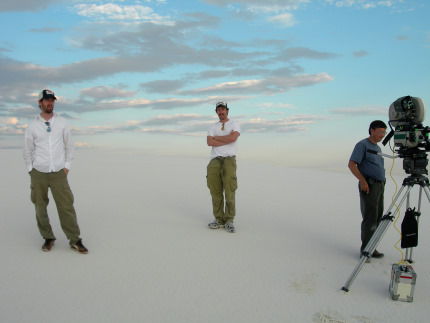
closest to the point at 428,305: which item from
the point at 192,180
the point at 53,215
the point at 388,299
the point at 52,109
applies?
the point at 388,299

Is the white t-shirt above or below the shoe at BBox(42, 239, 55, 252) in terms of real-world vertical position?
above

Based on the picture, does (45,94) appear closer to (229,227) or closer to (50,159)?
(50,159)

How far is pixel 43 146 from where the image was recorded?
14.6ft

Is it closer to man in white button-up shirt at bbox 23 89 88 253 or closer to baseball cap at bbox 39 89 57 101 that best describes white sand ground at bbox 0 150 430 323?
man in white button-up shirt at bbox 23 89 88 253

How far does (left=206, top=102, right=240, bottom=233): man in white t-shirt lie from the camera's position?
5652 millimetres

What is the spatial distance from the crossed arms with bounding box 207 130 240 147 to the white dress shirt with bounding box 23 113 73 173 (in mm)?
2180

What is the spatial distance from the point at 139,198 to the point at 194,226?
2.57m

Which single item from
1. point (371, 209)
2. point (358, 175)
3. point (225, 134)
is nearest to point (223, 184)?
point (225, 134)

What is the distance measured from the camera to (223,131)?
575 centimetres

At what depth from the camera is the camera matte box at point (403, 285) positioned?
3.35 m

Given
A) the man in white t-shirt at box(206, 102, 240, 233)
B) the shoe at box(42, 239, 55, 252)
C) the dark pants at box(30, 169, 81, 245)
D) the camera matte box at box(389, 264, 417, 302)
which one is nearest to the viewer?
the camera matte box at box(389, 264, 417, 302)

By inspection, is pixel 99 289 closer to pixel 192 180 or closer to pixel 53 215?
pixel 53 215

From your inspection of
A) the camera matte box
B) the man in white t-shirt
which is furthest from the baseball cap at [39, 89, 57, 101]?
the camera matte box

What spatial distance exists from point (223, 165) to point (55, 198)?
2474 millimetres
